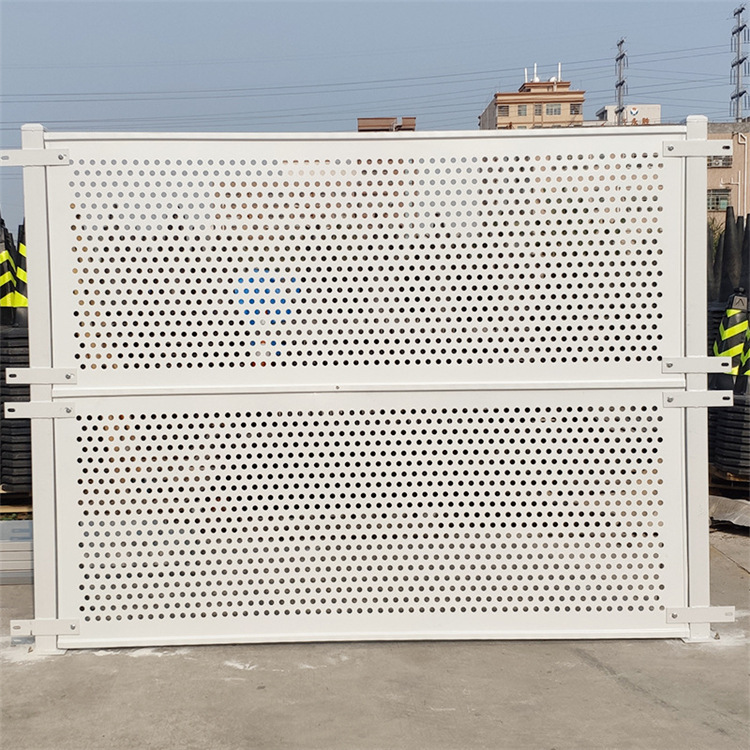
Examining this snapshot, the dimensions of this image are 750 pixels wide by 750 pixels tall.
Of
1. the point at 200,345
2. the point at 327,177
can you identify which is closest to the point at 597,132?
the point at 327,177

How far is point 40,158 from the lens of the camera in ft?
14.9

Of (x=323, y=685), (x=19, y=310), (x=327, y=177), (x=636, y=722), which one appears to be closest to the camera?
(x=636, y=722)

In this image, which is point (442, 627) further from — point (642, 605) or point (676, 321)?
point (676, 321)

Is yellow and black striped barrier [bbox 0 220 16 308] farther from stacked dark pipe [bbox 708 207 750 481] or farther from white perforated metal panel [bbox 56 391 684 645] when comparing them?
stacked dark pipe [bbox 708 207 750 481]

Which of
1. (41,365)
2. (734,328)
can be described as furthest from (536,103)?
(41,365)

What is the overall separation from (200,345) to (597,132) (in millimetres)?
2309

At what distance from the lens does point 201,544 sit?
4.72 meters

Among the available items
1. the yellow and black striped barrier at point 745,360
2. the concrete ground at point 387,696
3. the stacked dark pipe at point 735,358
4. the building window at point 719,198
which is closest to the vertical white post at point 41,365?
the concrete ground at point 387,696

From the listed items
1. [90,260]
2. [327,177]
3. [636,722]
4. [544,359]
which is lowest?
[636,722]

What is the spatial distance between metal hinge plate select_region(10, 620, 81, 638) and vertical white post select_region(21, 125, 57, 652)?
0.03 metres

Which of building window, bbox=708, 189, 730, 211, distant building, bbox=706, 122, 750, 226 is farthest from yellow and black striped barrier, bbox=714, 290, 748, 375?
building window, bbox=708, 189, 730, 211

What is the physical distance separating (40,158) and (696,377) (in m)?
3.51

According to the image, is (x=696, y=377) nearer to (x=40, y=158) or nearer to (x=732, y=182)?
(x=40, y=158)

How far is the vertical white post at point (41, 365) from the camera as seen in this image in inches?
180
